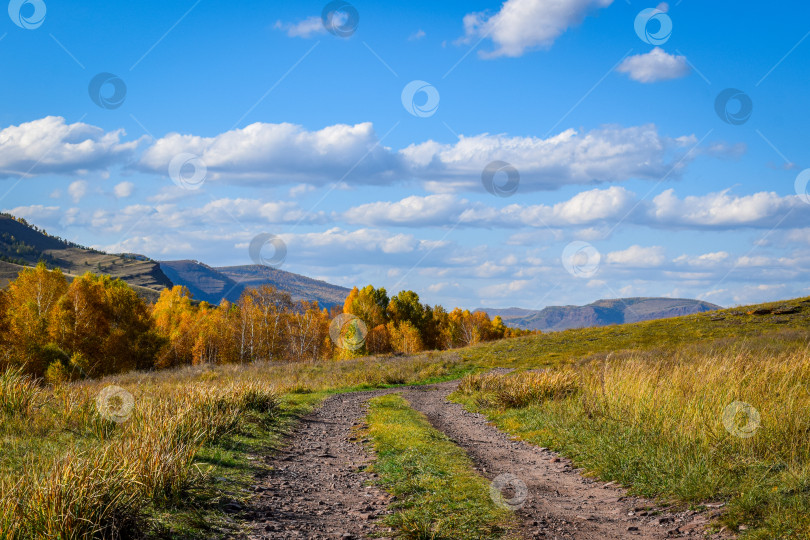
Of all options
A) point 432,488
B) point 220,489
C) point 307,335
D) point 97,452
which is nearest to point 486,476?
point 432,488

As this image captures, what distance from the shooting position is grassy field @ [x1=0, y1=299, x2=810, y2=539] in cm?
576

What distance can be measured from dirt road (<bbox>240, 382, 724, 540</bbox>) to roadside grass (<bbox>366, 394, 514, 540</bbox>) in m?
0.32

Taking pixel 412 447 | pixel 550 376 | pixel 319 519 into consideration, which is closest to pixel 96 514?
pixel 319 519

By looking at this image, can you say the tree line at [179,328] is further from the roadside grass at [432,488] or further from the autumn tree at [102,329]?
the roadside grass at [432,488]

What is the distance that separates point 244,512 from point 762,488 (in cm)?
722

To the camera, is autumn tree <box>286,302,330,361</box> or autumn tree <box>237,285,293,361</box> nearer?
autumn tree <box>237,285,293,361</box>

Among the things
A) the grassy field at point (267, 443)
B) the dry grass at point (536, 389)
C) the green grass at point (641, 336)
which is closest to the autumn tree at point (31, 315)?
the grassy field at point (267, 443)

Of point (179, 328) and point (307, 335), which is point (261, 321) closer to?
point (307, 335)

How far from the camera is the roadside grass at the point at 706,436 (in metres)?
7.05

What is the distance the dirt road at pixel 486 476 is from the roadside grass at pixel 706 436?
509 millimetres

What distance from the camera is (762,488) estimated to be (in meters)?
7.26

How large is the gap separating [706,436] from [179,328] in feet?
246

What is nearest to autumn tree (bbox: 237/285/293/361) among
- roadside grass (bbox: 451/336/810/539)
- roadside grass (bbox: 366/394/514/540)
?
roadside grass (bbox: 366/394/514/540)

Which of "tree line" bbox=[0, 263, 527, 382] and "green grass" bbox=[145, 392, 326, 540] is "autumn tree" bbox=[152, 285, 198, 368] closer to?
"tree line" bbox=[0, 263, 527, 382]
